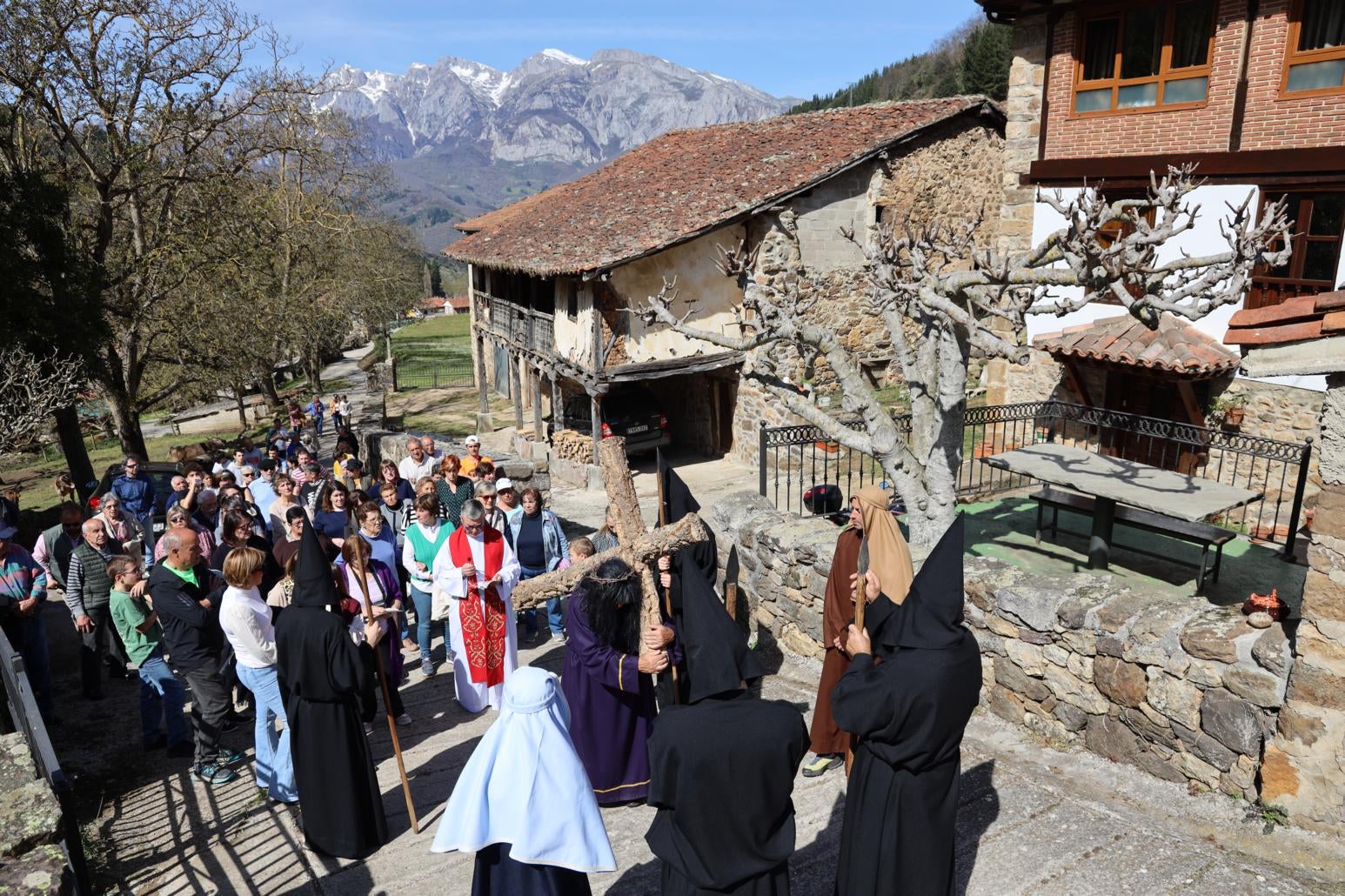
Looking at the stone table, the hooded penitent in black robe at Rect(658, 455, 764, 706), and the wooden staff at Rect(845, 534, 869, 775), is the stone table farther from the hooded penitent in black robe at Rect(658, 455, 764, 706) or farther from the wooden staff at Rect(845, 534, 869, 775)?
the hooded penitent in black robe at Rect(658, 455, 764, 706)

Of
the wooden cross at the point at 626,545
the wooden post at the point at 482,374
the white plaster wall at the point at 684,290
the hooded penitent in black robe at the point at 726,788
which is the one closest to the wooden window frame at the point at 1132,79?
the white plaster wall at the point at 684,290

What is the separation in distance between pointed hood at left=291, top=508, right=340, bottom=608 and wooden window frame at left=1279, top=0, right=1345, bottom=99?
13.5 metres

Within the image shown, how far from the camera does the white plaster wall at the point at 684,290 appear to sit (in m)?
16.9

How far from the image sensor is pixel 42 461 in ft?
88.5

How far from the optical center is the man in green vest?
24.2 ft

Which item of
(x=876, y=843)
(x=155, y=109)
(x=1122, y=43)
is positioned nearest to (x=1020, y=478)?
(x=1122, y=43)

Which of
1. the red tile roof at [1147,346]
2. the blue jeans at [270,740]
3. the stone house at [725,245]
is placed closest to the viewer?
the blue jeans at [270,740]

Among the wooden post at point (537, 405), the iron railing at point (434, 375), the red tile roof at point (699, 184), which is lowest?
the iron railing at point (434, 375)

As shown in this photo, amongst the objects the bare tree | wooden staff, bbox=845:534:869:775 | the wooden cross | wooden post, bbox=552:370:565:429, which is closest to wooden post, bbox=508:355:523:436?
wooden post, bbox=552:370:565:429

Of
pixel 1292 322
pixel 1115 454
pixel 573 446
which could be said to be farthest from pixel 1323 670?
pixel 573 446

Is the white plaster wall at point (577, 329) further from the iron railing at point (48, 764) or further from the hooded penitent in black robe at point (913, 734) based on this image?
the hooded penitent in black robe at point (913, 734)

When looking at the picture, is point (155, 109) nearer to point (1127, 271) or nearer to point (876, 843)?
point (1127, 271)

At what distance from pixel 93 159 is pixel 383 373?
1691 centimetres

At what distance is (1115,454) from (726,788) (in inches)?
502
